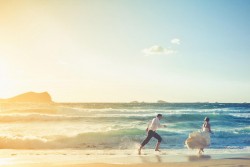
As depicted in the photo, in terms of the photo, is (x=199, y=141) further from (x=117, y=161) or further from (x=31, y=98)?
(x=31, y=98)

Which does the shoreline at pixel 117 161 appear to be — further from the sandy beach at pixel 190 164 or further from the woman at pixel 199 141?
the woman at pixel 199 141

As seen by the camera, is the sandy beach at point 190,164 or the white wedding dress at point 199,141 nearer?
the sandy beach at point 190,164

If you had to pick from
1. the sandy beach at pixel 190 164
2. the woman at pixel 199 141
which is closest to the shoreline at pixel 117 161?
the sandy beach at pixel 190 164

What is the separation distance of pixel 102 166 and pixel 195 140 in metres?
5.77

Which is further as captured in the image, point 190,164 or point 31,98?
point 31,98

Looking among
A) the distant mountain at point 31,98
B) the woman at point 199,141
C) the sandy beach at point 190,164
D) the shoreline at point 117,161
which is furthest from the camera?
the distant mountain at point 31,98

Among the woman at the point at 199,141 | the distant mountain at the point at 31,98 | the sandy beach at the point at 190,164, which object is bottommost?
the sandy beach at the point at 190,164

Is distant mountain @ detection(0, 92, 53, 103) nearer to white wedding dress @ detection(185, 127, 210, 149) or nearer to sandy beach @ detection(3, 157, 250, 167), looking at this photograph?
white wedding dress @ detection(185, 127, 210, 149)

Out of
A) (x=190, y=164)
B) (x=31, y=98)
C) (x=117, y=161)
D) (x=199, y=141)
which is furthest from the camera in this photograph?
(x=31, y=98)

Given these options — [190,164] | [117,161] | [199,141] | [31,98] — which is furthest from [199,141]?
[31,98]

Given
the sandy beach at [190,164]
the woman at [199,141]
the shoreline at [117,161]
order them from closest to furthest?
the sandy beach at [190,164] < the shoreline at [117,161] < the woman at [199,141]

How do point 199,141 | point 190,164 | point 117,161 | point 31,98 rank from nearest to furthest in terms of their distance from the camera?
point 190,164 < point 117,161 < point 199,141 < point 31,98

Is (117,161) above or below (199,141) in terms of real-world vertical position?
below

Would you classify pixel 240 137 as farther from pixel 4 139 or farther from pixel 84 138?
pixel 4 139
